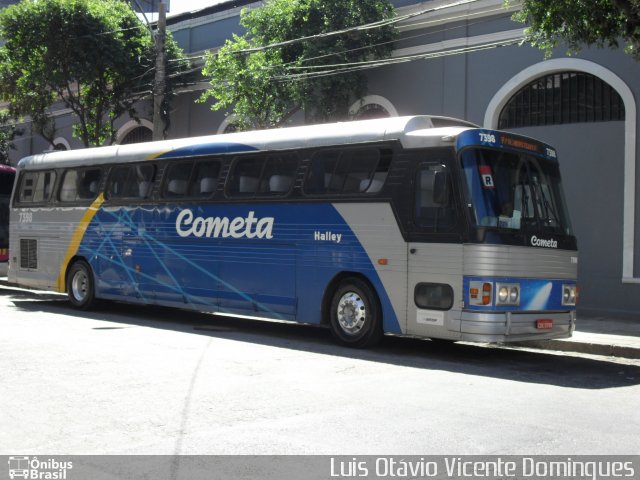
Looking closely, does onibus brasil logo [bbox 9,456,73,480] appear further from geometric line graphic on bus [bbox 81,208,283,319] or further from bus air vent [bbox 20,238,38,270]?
bus air vent [bbox 20,238,38,270]

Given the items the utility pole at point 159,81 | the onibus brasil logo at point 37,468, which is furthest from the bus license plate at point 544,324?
the utility pole at point 159,81

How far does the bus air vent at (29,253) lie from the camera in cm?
1752

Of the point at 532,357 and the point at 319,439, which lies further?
the point at 532,357

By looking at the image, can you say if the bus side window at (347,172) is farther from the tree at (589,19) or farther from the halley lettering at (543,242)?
the tree at (589,19)

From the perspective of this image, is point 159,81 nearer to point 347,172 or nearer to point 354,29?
point 354,29

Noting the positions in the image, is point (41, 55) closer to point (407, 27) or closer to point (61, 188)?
point (61, 188)

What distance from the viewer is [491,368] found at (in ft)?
33.4

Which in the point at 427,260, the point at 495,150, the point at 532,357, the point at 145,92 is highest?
the point at 145,92

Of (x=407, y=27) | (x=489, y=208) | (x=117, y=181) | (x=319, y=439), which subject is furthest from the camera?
(x=407, y=27)

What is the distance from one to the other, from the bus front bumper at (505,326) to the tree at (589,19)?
13.7 ft

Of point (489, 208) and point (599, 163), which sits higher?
point (599, 163)

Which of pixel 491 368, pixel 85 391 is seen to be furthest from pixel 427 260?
pixel 85 391

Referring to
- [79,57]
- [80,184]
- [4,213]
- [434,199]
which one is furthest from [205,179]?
[79,57]

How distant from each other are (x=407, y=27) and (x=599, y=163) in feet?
19.0
